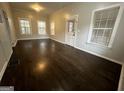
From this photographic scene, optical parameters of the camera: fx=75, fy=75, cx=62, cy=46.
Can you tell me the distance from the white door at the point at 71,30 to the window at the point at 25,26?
428 centimetres

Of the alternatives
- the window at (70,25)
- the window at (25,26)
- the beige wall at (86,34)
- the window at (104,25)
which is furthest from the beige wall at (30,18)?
the window at (104,25)

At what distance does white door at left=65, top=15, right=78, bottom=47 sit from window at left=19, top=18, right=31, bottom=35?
4276 millimetres

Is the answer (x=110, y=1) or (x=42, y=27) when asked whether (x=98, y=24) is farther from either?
(x=42, y=27)

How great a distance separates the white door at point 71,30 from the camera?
4.47 m

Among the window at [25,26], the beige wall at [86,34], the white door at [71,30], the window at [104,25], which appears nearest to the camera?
the beige wall at [86,34]

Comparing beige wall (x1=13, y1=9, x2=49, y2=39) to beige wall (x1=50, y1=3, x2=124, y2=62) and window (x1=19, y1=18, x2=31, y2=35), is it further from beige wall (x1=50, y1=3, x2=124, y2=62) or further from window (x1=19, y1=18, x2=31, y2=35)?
Result: beige wall (x1=50, y1=3, x2=124, y2=62)

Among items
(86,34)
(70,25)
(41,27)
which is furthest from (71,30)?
(41,27)

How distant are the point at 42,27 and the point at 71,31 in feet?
14.5

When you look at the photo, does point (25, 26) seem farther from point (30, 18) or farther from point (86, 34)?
point (86, 34)

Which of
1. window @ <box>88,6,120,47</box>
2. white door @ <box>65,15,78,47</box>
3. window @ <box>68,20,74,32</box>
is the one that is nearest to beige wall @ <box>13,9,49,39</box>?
white door @ <box>65,15,78,47</box>

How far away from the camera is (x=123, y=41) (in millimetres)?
2496

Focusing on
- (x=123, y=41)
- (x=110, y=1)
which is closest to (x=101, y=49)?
(x=123, y=41)

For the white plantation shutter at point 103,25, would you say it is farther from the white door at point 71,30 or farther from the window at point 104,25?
the white door at point 71,30

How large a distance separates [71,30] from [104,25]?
2.15m
